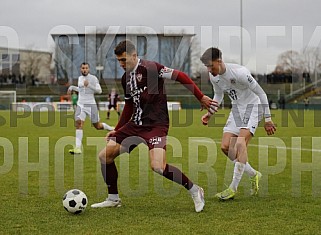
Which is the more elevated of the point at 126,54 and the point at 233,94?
the point at 126,54

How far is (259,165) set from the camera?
38.0 ft

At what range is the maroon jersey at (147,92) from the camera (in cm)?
718

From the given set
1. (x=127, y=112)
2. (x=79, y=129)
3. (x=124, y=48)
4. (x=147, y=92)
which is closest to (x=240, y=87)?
(x=147, y=92)

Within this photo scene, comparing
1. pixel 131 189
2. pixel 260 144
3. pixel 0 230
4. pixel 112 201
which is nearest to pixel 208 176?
pixel 131 189

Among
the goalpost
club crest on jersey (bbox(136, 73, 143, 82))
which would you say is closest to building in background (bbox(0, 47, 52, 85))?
the goalpost

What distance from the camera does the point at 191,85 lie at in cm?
706

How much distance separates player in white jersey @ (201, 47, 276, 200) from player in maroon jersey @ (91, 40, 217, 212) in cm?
76

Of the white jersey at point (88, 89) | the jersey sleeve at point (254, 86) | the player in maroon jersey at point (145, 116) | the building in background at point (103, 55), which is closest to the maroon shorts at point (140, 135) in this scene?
the player in maroon jersey at point (145, 116)

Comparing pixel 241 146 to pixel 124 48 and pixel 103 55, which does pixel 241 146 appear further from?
pixel 103 55

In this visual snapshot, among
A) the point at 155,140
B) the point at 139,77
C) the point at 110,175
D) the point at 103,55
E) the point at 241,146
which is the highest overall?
the point at 103,55

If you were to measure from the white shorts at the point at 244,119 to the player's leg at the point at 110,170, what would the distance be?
1954 millimetres

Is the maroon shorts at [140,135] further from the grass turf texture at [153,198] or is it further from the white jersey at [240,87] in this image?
the white jersey at [240,87]

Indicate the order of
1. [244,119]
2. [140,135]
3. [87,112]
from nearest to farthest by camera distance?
[140,135], [244,119], [87,112]

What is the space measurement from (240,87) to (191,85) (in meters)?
1.33
